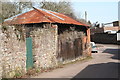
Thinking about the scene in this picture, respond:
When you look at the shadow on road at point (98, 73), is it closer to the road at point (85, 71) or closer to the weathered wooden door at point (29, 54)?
the road at point (85, 71)

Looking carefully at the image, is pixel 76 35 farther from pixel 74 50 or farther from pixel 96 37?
pixel 96 37

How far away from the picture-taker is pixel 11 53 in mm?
9836

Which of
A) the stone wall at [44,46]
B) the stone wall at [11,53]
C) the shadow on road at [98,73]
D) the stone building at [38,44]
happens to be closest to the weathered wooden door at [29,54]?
the stone building at [38,44]

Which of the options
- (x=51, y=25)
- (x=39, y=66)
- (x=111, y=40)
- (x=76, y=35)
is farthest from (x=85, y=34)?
(x=111, y=40)

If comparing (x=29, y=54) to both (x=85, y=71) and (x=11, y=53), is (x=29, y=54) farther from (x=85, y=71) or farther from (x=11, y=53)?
(x=85, y=71)

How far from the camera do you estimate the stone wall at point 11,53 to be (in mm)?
9188

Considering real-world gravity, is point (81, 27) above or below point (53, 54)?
above

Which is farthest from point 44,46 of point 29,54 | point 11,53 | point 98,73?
point 11,53

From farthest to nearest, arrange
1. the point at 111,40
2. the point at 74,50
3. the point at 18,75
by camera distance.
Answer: the point at 111,40 → the point at 74,50 → the point at 18,75

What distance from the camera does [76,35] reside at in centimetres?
2016

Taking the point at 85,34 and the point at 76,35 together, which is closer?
the point at 76,35

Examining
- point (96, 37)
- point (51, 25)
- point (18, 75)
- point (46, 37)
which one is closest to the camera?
point (18, 75)

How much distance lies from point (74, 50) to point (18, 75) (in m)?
9.78

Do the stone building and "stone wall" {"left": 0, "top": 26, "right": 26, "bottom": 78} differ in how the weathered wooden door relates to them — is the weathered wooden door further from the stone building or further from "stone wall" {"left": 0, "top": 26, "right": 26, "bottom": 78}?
"stone wall" {"left": 0, "top": 26, "right": 26, "bottom": 78}
